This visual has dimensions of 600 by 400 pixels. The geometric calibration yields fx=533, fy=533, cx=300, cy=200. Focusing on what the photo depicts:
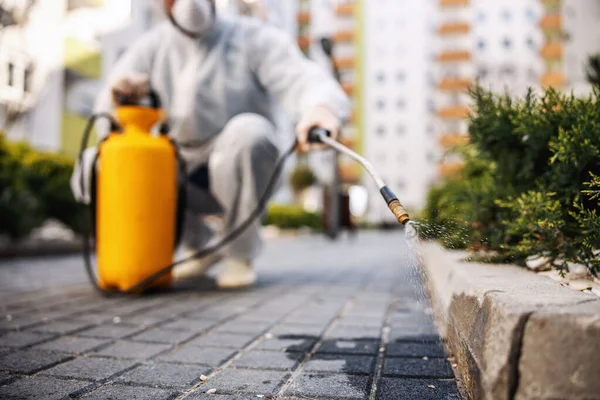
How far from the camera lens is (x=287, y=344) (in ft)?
7.18

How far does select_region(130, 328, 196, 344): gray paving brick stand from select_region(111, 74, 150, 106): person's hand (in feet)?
5.39

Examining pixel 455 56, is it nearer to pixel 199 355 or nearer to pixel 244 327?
pixel 244 327

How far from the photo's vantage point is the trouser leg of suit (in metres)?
3.58

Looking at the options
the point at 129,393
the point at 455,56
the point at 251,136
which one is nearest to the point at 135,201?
the point at 251,136

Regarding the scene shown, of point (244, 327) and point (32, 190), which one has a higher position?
point (32, 190)

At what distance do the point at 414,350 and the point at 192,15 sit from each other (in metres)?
2.59

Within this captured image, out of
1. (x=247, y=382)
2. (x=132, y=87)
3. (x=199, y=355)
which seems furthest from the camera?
(x=132, y=87)

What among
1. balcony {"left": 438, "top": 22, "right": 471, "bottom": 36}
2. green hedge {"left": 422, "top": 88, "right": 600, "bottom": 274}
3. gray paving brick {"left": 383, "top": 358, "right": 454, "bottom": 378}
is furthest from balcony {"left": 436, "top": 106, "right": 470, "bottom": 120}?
Answer: gray paving brick {"left": 383, "top": 358, "right": 454, "bottom": 378}

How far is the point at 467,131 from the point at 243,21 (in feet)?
6.97

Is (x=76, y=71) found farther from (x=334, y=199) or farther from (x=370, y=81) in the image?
(x=370, y=81)

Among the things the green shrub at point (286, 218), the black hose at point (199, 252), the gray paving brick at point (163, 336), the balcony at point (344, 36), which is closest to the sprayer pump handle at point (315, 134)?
the black hose at point (199, 252)

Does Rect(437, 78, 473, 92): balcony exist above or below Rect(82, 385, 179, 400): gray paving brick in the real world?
above

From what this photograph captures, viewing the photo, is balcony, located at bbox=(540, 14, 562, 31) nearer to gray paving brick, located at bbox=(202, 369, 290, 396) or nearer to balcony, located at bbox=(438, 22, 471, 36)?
balcony, located at bbox=(438, 22, 471, 36)

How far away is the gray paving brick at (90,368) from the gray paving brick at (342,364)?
2.14 ft
